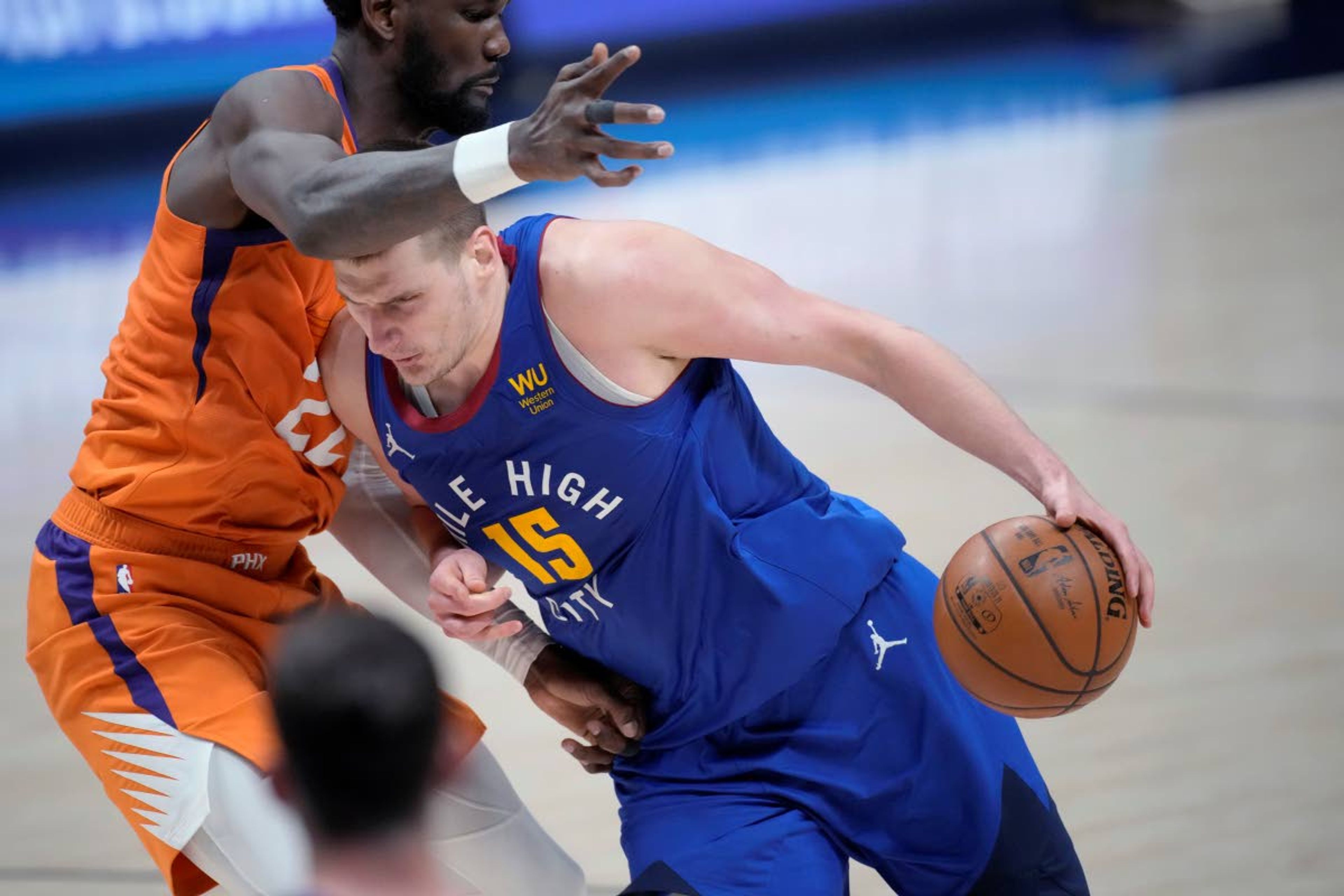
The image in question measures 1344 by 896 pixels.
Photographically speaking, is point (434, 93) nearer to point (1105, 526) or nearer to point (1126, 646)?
point (1105, 526)

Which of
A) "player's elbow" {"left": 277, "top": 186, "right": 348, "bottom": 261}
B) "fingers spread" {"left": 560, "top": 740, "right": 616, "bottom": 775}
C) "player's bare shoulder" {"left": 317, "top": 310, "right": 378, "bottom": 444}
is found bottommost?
"fingers spread" {"left": 560, "top": 740, "right": 616, "bottom": 775}

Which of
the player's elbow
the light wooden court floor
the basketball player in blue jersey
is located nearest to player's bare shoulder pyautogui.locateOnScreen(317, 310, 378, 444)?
the basketball player in blue jersey

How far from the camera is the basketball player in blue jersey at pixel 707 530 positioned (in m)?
2.97

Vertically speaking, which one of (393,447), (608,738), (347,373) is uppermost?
(347,373)

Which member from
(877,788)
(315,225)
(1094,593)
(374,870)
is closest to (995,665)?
(1094,593)

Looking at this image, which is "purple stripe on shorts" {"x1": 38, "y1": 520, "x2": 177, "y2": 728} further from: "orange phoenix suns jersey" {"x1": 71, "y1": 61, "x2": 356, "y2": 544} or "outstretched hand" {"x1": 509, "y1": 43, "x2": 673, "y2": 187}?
"outstretched hand" {"x1": 509, "y1": 43, "x2": 673, "y2": 187}

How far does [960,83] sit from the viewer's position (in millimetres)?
15531

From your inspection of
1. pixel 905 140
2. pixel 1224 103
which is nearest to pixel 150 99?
pixel 905 140

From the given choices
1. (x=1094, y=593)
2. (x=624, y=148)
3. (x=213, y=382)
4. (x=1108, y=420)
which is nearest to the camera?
(x=624, y=148)

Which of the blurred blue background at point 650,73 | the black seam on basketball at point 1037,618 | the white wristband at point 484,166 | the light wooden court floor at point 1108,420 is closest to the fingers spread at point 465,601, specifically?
the white wristband at point 484,166

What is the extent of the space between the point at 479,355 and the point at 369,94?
23.1 inches

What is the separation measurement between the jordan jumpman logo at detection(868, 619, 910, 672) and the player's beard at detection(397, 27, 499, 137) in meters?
1.20

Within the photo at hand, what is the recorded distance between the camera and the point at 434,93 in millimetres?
3221

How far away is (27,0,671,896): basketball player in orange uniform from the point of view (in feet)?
9.84
